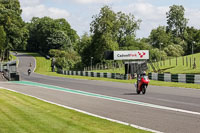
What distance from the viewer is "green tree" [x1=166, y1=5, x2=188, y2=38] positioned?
12175cm

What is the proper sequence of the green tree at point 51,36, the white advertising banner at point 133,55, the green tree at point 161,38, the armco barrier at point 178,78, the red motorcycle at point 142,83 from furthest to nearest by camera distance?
1. the green tree at point 51,36
2. the green tree at point 161,38
3. the white advertising banner at point 133,55
4. the armco barrier at point 178,78
5. the red motorcycle at point 142,83

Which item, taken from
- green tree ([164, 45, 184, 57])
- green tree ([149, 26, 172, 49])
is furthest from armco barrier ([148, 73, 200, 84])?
green tree ([149, 26, 172, 49])

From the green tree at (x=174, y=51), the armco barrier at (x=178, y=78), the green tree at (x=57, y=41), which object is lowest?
the armco barrier at (x=178, y=78)

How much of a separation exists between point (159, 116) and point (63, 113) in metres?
3.13

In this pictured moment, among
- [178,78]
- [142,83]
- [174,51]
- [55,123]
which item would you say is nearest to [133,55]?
[178,78]

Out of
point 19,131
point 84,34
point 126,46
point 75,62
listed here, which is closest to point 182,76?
point 19,131

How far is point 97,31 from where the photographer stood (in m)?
89.7

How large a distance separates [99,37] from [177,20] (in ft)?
147

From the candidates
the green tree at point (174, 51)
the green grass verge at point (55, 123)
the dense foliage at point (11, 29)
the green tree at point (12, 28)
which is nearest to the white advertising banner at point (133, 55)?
the green grass verge at point (55, 123)

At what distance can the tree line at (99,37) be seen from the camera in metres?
89.6

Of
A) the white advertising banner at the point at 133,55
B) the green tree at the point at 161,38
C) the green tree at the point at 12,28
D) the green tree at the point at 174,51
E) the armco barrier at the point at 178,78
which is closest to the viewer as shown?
the armco barrier at the point at 178,78

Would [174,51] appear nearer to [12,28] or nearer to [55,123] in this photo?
[12,28]

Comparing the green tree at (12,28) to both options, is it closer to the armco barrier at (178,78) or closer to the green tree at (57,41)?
the green tree at (57,41)

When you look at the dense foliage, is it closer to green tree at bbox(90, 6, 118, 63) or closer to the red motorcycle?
green tree at bbox(90, 6, 118, 63)
